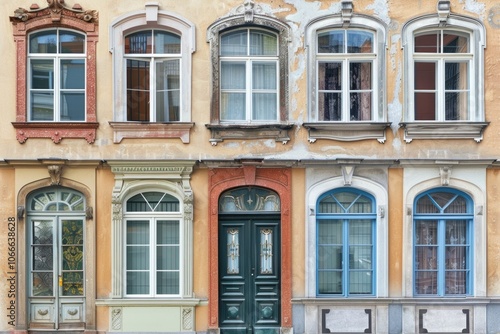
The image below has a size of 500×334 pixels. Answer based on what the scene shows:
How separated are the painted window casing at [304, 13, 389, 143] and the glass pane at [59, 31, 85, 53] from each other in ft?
14.1

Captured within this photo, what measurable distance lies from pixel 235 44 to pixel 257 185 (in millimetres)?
2747

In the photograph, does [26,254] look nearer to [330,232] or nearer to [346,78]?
[330,232]

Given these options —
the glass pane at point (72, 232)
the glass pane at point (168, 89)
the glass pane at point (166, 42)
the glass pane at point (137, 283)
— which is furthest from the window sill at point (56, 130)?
the glass pane at point (137, 283)

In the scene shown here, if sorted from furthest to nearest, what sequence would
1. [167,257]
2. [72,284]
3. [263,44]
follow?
[263,44], [167,257], [72,284]

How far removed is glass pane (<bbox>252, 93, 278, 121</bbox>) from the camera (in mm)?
13633

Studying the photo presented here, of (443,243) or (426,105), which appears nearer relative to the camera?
(443,243)

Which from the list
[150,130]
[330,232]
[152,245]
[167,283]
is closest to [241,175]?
[150,130]

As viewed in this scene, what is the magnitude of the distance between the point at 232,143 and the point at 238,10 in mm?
2512

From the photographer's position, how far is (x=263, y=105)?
44.8ft

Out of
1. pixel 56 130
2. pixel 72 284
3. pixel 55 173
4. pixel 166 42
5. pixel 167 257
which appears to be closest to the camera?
pixel 55 173

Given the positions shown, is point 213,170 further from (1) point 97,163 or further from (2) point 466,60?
(2) point 466,60

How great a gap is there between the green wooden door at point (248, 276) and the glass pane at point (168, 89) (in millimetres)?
2241

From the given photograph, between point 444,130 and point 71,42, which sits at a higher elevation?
point 71,42

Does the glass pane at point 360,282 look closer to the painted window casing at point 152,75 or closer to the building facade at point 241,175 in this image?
the building facade at point 241,175
